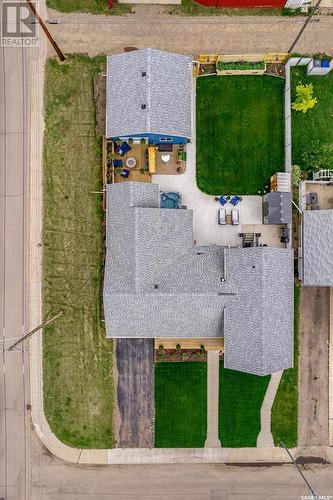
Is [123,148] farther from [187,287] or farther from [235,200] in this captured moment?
[187,287]

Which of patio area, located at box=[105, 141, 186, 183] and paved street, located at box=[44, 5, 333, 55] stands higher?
paved street, located at box=[44, 5, 333, 55]

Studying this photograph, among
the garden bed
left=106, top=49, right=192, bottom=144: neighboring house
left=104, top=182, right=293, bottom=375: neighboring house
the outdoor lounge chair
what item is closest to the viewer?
left=104, top=182, right=293, bottom=375: neighboring house

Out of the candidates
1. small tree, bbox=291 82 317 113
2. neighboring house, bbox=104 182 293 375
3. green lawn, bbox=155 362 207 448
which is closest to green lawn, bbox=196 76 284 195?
small tree, bbox=291 82 317 113

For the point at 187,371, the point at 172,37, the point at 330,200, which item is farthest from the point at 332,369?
the point at 172,37

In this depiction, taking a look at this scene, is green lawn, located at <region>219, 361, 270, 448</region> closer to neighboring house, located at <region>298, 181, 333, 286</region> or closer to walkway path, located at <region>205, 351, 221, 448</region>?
walkway path, located at <region>205, 351, 221, 448</region>

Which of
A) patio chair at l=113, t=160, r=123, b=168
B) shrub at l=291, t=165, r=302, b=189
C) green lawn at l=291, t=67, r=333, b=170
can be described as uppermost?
green lawn at l=291, t=67, r=333, b=170

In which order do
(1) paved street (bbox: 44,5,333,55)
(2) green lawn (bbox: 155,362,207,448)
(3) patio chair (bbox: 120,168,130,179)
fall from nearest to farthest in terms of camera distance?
(3) patio chair (bbox: 120,168,130,179), (2) green lawn (bbox: 155,362,207,448), (1) paved street (bbox: 44,5,333,55)

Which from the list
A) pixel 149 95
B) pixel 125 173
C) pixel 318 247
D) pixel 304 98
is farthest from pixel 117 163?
pixel 318 247
